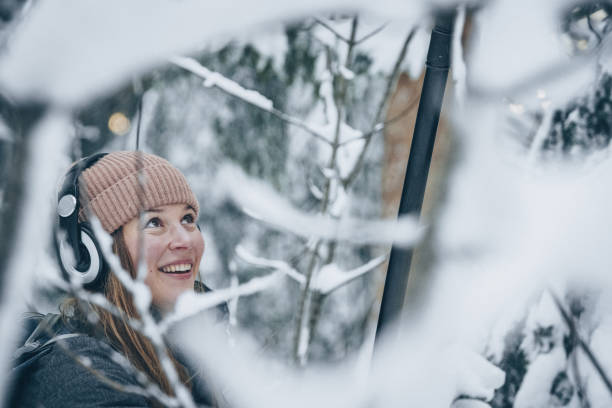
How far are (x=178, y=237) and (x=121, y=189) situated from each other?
6.5 inches

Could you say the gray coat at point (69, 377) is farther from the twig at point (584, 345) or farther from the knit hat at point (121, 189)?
the twig at point (584, 345)

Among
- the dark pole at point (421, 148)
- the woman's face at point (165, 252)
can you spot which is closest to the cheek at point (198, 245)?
the woman's face at point (165, 252)

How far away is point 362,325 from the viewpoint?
2334 millimetres

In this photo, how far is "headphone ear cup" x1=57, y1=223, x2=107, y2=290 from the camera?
0.94 m

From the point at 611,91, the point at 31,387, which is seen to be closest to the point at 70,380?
the point at 31,387

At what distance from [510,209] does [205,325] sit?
0.73m

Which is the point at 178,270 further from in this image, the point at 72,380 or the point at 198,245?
the point at 72,380

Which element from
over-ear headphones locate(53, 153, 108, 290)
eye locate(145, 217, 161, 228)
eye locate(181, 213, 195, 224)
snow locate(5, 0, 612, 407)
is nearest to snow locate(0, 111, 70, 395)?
snow locate(5, 0, 612, 407)

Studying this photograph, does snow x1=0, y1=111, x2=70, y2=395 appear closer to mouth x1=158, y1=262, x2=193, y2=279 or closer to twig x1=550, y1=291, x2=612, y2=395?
mouth x1=158, y1=262, x2=193, y2=279

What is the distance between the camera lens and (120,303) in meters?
0.98

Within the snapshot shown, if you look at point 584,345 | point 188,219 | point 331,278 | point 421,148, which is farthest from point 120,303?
point 584,345

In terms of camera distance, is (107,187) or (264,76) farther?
(264,76)

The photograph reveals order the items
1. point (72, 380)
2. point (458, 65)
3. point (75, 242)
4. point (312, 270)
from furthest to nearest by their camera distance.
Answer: point (312, 270) → point (75, 242) → point (72, 380) → point (458, 65)

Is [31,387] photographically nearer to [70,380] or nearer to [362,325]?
[70,380]
